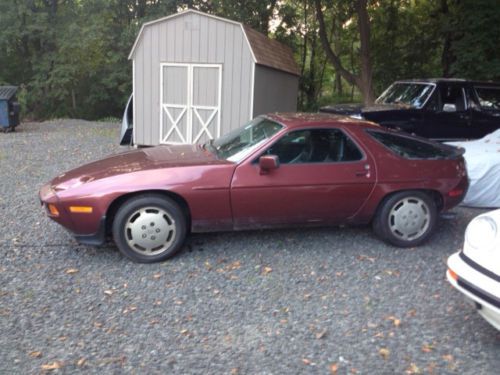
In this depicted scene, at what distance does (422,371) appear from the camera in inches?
119

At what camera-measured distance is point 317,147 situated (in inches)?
194

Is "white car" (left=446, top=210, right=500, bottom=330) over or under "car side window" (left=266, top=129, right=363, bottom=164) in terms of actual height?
under

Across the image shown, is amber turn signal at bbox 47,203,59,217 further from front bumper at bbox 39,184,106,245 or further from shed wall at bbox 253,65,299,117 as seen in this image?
shed wall at bbox 253,65,299,117

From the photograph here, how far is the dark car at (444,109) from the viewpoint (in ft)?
27.8

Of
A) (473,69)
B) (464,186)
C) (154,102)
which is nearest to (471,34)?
(473,69)

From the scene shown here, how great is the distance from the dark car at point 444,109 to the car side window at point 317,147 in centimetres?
346

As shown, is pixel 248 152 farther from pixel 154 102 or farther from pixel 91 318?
pixel 154 102

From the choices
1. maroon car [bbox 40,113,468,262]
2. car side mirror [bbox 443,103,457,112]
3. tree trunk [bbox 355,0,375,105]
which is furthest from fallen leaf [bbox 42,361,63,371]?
tree trunk [bbox 355,0,375,105]

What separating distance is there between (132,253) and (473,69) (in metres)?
12.1

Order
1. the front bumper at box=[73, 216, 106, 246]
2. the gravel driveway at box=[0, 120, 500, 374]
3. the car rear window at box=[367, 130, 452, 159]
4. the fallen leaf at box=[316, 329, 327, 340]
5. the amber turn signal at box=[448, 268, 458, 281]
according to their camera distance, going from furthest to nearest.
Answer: the car rear window at box=[367, 130, 452, 159] → the front bumper at box=[73, 216, 106, 246] → the fallen leaf at box=[316, 329, 327, 340] → the amber turn signal at box=[448, 268, 458, 281] → the gravel driveway at box=[0, 120, 500, 374]

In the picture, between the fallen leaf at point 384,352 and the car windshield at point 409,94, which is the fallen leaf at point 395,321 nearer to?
the fallen leaf at point 384,352

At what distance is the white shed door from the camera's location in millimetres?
11141

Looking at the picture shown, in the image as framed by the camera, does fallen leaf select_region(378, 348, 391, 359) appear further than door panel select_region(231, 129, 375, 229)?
No

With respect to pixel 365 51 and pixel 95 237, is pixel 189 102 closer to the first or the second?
pixel 365 51
